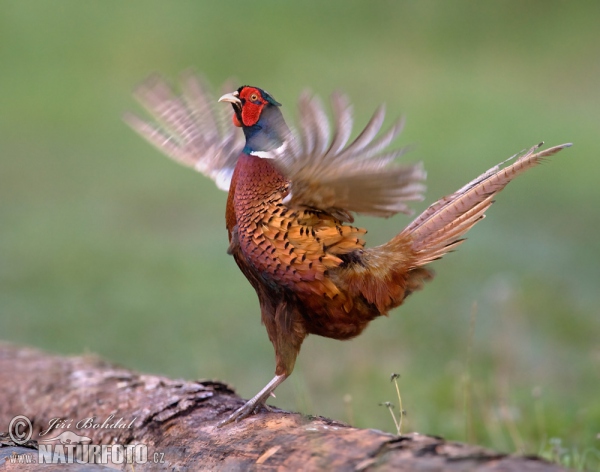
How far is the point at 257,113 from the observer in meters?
3.86

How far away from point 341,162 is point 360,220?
5.94 meters

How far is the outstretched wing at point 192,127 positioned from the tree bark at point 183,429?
1101 millimetres

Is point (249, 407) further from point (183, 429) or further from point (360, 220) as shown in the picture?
point (360, 220)

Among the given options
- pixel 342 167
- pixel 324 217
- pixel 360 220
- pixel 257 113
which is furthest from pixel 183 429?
pixel 360 220

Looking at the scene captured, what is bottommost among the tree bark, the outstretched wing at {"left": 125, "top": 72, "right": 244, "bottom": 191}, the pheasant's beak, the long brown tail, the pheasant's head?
the tree bark

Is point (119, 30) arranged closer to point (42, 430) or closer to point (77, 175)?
point (77, 175)

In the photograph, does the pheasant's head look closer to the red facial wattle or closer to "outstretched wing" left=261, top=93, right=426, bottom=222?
the red facial wattle

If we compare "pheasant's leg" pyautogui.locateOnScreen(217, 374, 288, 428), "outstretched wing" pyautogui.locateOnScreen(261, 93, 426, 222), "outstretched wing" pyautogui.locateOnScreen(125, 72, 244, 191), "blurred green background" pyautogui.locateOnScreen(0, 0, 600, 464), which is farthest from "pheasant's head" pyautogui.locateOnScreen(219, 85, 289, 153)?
"blurred green background" pyautogui.locateOnScreen(0, 0, 600, 464)

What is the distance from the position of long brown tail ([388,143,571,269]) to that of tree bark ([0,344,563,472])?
0.91 m

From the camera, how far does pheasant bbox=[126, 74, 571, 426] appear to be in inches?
131

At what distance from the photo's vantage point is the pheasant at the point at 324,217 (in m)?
3.34

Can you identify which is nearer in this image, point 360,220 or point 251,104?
point 251,104

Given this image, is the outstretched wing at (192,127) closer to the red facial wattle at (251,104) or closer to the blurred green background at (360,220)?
the red facial wattle at (251,104)

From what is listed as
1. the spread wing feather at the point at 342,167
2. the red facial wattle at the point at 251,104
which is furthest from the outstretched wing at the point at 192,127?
the spread wing feather at the point at 342,167
